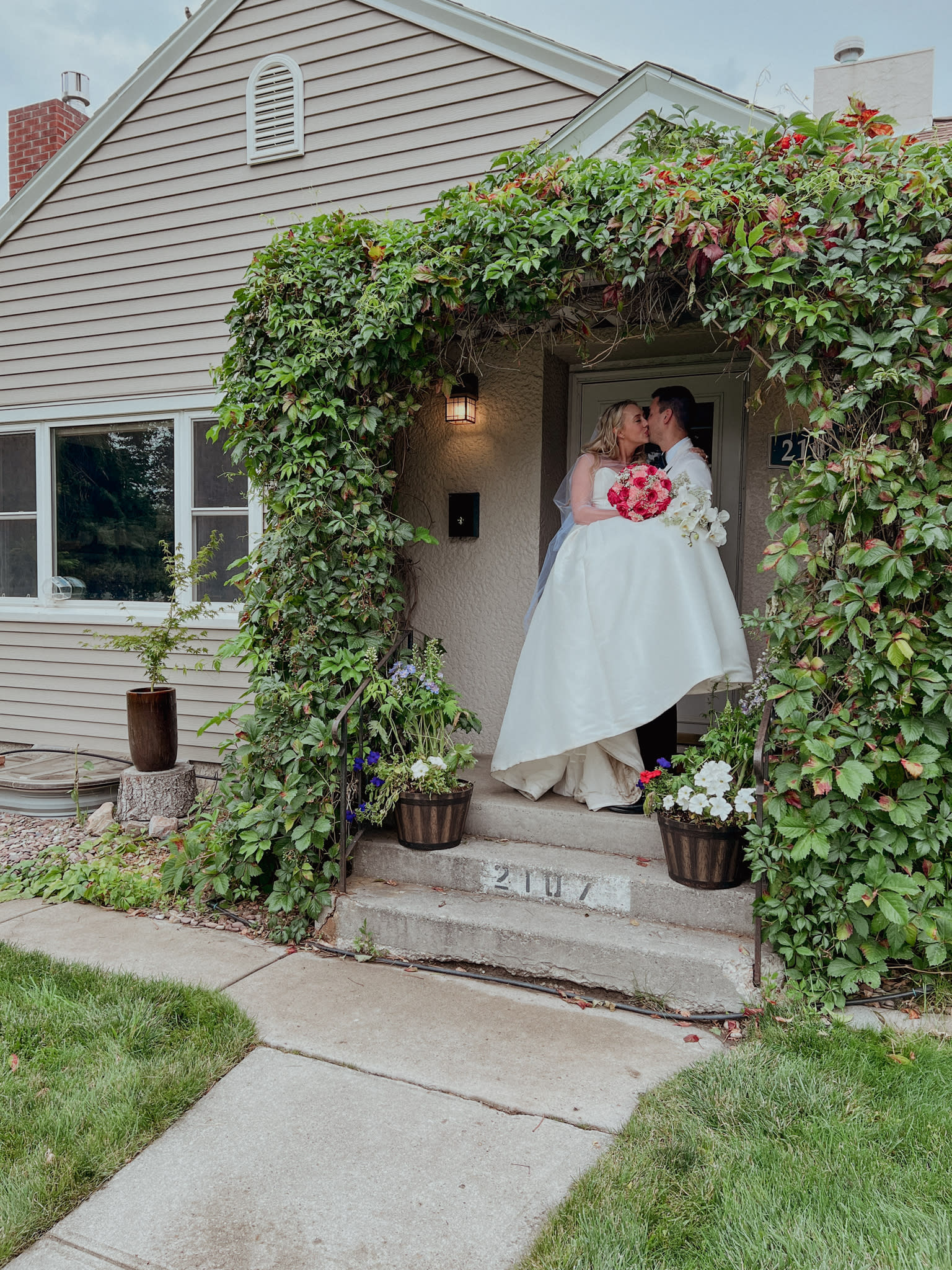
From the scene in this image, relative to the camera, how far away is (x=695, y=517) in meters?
3.65

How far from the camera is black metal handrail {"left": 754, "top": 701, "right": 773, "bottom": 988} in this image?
2898 mm

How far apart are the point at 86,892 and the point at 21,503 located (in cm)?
374

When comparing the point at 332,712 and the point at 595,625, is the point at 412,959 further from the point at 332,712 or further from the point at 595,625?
the point at 595,625

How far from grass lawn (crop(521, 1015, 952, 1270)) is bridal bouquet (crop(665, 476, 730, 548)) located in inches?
78.6

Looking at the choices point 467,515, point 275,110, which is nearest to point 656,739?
point 467,515

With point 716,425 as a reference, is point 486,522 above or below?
below

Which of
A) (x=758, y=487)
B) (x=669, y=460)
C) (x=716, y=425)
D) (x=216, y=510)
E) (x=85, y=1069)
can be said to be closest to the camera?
(x=85, y=1069)

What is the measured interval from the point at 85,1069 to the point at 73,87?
7.82 meters

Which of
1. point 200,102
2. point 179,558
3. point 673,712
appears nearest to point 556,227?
point 673,712

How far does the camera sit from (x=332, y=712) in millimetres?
3699

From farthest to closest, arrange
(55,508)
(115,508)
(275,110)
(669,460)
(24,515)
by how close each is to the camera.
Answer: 1. (24,515)
2. (55,508)
3. (115,508)
4. (275,110)
5. (669,460)

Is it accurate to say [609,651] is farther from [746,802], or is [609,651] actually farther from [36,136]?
[36,136]

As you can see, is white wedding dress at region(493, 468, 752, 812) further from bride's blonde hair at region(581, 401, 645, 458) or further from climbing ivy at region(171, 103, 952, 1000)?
climbing ivy at region(171, 103, 952, 1000)

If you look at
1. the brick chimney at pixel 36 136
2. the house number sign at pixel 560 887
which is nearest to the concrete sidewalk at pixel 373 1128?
the house number sign at pixel 560 887
